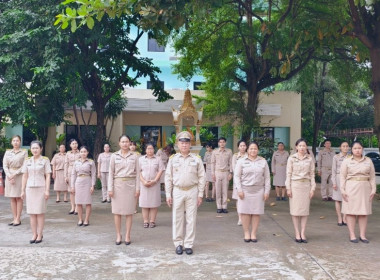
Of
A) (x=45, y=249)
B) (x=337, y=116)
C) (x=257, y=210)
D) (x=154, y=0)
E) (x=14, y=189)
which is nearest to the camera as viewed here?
(x=45, y=249)

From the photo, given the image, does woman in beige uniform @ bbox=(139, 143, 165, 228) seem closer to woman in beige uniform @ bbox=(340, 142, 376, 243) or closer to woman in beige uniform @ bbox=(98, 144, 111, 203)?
woman in beige uniform @ bbox=(98, 144, 111, 203)

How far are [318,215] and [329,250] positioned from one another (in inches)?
116

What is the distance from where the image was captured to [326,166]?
10.6m

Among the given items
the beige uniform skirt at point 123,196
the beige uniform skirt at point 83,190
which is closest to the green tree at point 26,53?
the beige uniform skirt at point 83,190

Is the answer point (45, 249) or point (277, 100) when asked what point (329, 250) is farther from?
point (277, 100)

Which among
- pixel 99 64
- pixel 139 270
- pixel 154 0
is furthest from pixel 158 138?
pixel 139 270

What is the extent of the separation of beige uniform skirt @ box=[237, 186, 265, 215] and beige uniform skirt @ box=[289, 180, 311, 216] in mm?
489

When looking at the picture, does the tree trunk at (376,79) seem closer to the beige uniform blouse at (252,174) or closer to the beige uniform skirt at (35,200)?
the beige uniform blouse at (252,174)

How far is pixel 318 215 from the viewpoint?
8.88m

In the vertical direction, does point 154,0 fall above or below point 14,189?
above

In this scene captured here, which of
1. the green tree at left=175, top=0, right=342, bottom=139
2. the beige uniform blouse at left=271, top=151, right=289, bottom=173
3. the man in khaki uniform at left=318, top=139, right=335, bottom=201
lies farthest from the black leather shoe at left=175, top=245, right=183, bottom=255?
the green tree at left=175, top=0, right=342, bottom=139

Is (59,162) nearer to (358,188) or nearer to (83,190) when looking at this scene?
(83,190)

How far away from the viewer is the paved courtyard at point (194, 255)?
4961mm

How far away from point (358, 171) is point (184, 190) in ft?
9.26
